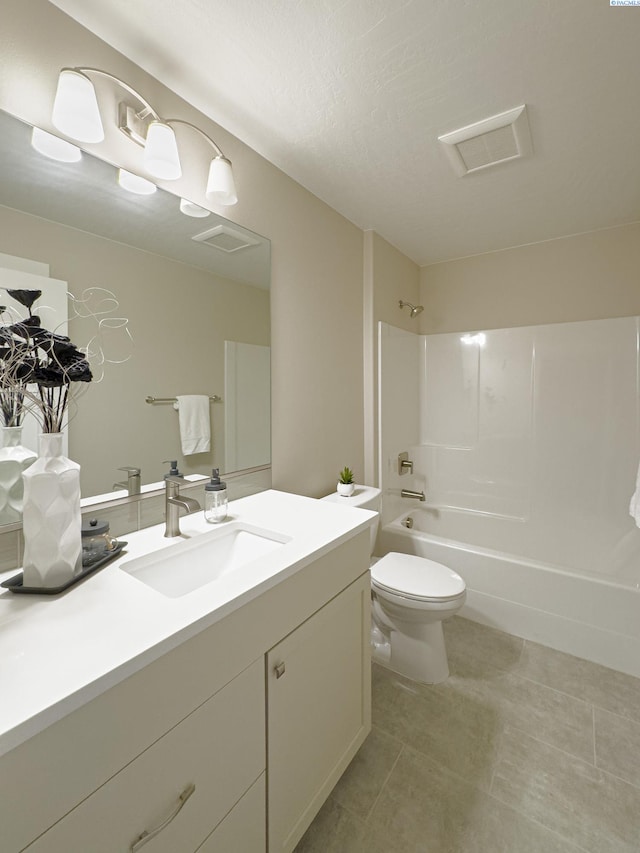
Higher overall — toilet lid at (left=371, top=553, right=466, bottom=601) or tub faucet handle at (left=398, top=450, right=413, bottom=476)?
tub faucet handle at (left=398, top=450, right=413, bottom=476)

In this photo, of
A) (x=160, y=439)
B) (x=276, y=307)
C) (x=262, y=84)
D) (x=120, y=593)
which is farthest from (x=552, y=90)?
(x=120, y=593)

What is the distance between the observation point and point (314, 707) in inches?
42.6

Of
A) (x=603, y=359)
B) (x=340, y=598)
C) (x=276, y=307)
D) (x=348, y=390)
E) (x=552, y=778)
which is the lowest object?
(x=552, y=778)

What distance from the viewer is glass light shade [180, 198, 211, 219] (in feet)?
4.35

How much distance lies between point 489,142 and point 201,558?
1.97m

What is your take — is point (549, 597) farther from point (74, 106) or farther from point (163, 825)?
point (74, 106)

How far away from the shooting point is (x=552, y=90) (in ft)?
4.31

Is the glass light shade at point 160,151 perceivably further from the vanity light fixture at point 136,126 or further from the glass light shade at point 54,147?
the glass light shade at point 54,147

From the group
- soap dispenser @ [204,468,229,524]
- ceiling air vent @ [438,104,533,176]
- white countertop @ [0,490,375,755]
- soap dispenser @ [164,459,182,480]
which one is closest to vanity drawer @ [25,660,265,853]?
white countertop @ [0,490,375,755]

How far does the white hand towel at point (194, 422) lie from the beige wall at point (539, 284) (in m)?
2.22

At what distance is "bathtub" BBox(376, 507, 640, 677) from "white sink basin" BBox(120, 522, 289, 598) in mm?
1432

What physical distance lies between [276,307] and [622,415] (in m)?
2.21

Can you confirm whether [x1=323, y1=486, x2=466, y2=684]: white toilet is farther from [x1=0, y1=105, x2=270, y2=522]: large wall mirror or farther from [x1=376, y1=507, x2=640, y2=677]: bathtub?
[x1=0, y1=105, x2=270, y2=522]: large wall mirror

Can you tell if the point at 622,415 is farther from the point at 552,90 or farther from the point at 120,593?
the point at 120,593
